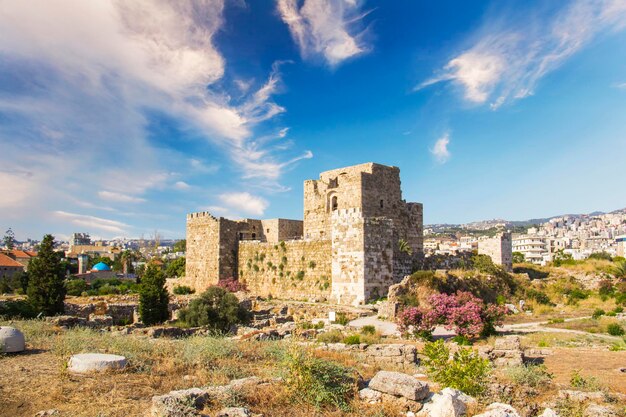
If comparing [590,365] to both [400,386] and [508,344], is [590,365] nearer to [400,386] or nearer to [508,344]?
[508,344]

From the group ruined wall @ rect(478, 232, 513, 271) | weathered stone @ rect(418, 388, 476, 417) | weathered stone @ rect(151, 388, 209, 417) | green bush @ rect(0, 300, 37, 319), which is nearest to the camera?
weathered stone @ rect(151, 388, 209, 417)

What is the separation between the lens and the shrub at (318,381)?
6.81 metres

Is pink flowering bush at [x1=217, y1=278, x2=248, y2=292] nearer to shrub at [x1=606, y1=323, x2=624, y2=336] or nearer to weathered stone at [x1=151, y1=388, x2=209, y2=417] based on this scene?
shrub at [x1=606, y1=323, x2=624, y2=336]

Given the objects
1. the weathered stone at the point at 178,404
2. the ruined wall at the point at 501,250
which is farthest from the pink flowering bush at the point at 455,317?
the ruined wall at the point at 501,250

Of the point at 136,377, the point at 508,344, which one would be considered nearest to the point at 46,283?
the point at 136,377

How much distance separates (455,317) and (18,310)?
1632 cm

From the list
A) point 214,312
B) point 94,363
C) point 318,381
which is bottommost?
point 214,312

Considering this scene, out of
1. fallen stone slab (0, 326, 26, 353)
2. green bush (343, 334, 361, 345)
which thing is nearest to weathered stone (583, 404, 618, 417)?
green bush (343, 334, 361, 345)

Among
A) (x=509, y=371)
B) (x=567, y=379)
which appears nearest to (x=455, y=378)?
(x=509, y=371)

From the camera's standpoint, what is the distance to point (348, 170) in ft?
91.8

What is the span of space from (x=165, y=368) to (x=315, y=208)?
2185cm

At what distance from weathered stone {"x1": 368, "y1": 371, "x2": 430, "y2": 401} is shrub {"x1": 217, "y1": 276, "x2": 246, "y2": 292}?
A: 21859 mm

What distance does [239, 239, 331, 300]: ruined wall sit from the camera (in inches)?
930

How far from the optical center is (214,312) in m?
17.5
